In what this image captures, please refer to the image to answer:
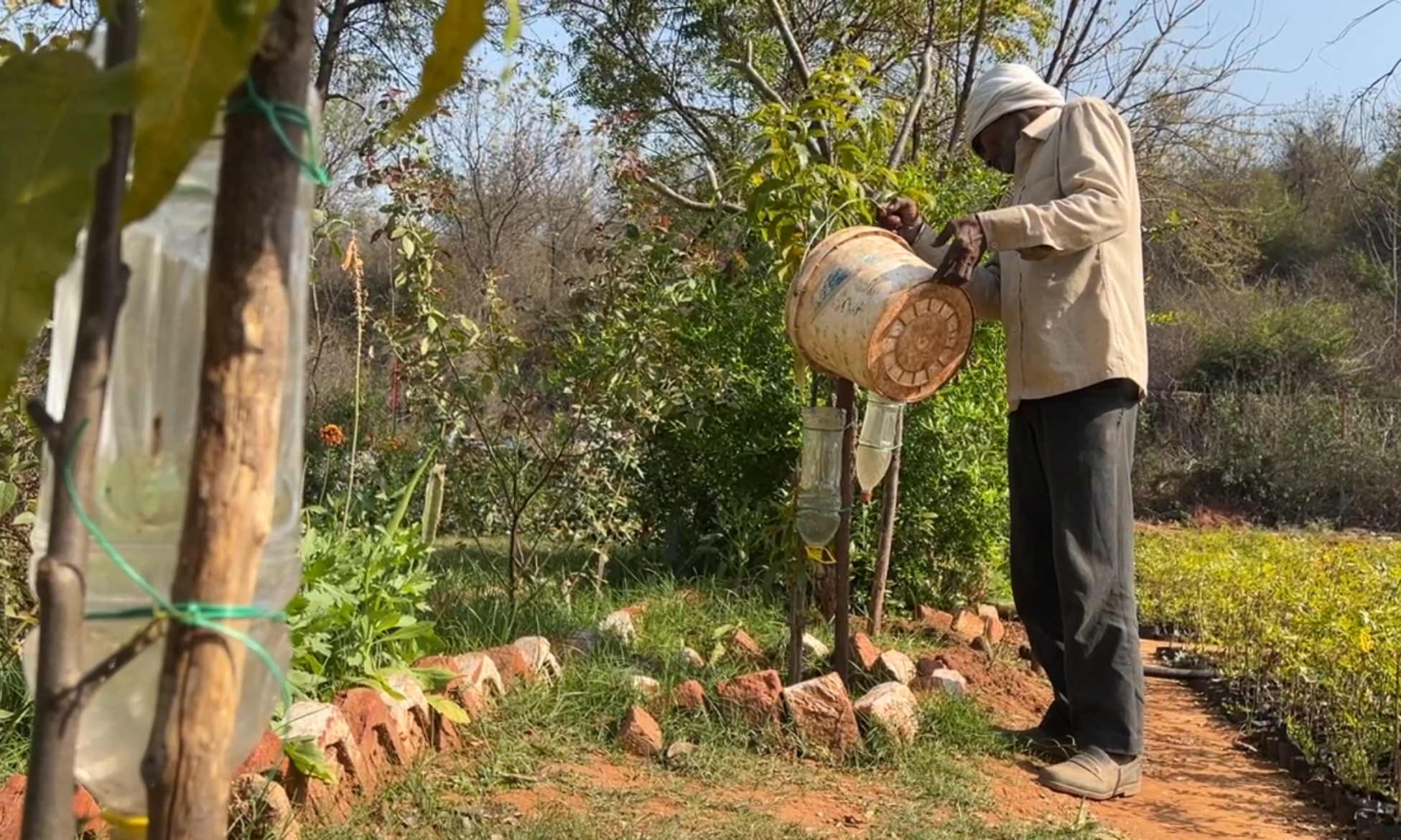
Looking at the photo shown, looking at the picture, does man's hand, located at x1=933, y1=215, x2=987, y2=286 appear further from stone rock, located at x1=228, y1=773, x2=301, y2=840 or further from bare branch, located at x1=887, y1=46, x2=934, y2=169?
stone rock, located at x1=228, y1=773, x2=301, y2=840

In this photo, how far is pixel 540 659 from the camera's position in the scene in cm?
329

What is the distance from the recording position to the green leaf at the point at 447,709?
2.76 metres

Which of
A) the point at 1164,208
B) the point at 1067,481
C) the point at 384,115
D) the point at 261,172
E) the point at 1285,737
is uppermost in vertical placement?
the point at 1164,208

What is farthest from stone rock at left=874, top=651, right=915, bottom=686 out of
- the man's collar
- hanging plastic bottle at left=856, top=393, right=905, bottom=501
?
the man's collar

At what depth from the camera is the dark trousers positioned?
3023 millimetres

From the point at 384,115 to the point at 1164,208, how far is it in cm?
807

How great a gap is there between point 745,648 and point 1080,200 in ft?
5.78

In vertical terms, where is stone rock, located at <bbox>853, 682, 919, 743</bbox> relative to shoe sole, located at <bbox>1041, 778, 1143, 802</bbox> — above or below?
above

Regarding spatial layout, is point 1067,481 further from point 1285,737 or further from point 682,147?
point 682,147

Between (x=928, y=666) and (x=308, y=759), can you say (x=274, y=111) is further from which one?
(x=928, y=666)

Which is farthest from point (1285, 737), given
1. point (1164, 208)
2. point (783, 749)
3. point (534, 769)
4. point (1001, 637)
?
point (1164, 208)

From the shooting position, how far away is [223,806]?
75 centimetres

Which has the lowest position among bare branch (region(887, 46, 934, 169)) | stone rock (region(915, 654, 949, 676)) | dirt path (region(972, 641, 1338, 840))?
dirt path (region(972, 641, 1338, 840))

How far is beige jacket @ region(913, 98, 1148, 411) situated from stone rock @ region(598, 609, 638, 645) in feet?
4.75
